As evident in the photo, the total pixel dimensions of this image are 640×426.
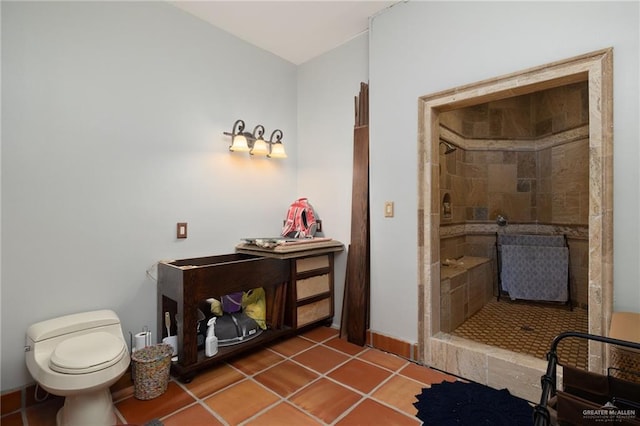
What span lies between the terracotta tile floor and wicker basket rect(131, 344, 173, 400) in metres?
0.05

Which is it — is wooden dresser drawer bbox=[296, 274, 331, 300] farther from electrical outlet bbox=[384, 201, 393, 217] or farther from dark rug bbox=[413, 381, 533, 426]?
dark rug bbox=[413, 381, 533, 426]

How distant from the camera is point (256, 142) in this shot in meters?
2.76

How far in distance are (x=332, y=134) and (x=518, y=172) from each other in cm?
280

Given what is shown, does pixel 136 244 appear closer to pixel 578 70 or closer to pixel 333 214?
pixel 333 214

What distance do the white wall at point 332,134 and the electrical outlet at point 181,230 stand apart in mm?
1265

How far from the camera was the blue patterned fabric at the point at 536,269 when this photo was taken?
3426mm

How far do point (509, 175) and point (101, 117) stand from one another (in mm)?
4546

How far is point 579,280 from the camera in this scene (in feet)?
11.4

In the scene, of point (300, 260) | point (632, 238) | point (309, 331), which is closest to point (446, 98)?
point (632, 238)

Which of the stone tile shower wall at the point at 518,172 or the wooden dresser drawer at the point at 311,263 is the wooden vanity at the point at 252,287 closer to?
the wooden dresser drawer at the point at 311,263

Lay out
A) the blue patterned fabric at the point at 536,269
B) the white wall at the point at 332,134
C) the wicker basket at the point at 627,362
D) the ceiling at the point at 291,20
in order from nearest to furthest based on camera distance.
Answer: the wicker basket at the point at 627,362
the ceiling at the point at 291,20
the white wall at the point at 332,134
the blue patterned fabric at the point at 536,269

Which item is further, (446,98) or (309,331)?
(309,331)

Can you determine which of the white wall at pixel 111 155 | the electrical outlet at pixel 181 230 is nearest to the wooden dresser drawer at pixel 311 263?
the white wall at pixel 111 155

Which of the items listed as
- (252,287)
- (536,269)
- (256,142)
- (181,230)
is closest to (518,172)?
(536,269)
